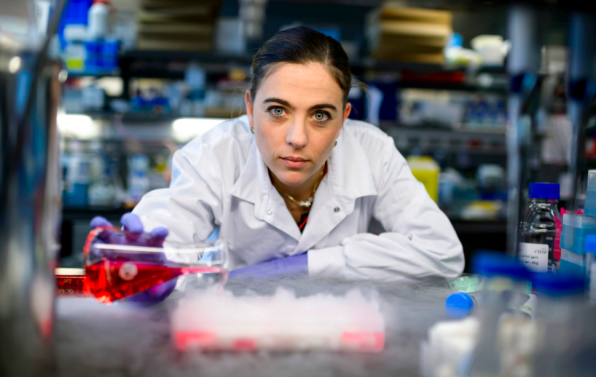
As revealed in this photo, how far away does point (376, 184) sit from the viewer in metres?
1.49

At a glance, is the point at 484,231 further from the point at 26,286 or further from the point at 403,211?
the point at 26,286

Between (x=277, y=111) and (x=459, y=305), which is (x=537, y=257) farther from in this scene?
(x=277, y=111)

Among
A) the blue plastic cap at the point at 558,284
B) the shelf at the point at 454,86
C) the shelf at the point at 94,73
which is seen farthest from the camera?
the shelf at the point at 454,86

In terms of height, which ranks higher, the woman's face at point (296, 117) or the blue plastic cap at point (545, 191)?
the woman's face at point (296, 117)

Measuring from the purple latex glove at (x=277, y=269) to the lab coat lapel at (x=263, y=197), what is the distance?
23 cm

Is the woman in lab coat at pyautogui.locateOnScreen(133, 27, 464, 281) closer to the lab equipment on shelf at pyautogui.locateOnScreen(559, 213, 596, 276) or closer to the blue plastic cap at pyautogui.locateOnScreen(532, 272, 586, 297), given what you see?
the lab equipment on shelf at pyautogui.locateOnScreen(559, 213, 596, 276)

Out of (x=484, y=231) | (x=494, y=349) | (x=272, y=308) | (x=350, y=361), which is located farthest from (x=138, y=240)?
(x=484, y=231)

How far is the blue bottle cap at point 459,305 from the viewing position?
68cm

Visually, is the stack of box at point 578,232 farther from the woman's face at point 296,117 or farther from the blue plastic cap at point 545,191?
the woman's face at point 296,117

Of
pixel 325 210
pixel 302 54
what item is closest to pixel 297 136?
pixel 302 54

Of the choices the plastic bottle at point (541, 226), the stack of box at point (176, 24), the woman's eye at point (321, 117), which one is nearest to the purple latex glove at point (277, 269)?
the woman's eye at point (321, 117)

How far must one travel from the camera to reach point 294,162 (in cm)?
116

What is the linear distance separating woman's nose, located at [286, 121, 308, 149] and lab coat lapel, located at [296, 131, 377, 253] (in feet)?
1.10

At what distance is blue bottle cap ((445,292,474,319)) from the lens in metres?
0.68
